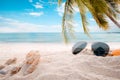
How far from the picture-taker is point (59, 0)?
9.48 metres

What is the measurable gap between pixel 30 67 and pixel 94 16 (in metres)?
4.06

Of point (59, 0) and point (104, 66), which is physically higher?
point (59, 0)

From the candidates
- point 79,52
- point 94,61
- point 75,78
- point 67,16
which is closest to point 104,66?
point 94,61

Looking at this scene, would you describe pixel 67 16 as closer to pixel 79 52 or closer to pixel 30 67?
pixel 79 52

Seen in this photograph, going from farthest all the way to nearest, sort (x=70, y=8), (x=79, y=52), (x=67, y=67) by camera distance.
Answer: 1. (x=79, y=52)
2. (x=70, y=8)
3. (x=67, y=67)

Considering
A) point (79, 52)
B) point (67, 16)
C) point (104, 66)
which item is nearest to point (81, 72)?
point (104, 66)

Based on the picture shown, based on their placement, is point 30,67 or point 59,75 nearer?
point 59,75

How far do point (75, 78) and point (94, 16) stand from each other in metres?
4.62

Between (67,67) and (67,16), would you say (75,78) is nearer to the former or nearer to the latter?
(67,67)

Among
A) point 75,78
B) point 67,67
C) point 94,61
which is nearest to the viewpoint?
point 75,78

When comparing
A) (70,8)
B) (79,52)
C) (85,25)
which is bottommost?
(79,52)

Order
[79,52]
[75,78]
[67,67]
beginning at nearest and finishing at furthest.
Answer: [75,78], [67,67], [79,52]

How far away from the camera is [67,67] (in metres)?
6.28

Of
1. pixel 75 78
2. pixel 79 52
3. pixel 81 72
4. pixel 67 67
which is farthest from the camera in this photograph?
pixel 79 52
